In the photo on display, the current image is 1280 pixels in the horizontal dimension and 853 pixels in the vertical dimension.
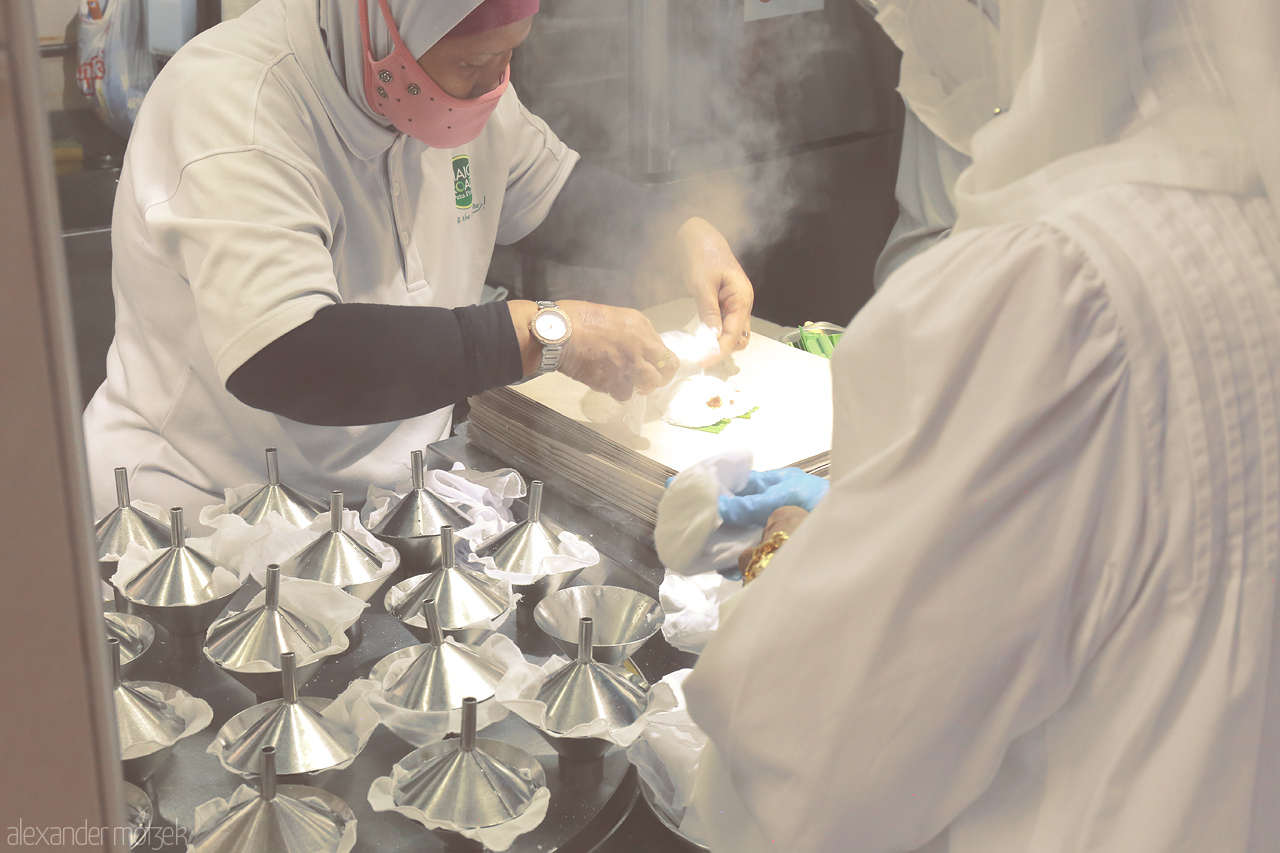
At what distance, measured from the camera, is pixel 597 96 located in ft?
9.94

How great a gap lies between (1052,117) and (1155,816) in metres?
0.49

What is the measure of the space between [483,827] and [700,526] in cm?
35

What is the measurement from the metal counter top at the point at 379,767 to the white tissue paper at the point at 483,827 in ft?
0.06

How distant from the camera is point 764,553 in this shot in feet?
3.12

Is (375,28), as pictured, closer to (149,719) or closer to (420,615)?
(420,615)

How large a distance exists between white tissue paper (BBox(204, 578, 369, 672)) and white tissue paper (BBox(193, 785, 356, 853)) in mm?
254

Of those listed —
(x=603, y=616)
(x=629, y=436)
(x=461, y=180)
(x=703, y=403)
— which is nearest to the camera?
(x=603, y=616)

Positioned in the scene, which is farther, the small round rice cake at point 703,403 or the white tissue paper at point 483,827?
the small round rice cake at point 703,403

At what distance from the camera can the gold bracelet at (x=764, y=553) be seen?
947 millimetres

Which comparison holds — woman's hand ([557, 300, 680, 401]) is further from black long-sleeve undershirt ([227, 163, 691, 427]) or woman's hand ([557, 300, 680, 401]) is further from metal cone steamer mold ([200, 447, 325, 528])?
metal cone steamer mold ([200, 447, 325, 528])

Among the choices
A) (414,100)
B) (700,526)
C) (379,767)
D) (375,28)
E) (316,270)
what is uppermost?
(375,28)

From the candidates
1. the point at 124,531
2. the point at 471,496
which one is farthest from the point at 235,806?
the point at 471,496

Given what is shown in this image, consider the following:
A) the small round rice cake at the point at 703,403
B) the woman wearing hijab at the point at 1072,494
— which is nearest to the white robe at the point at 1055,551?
the woman wearing hijab at the point at 1072,494

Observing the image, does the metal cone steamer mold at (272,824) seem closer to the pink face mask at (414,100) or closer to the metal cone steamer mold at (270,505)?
the metal cone steamer mold at (270,505)
